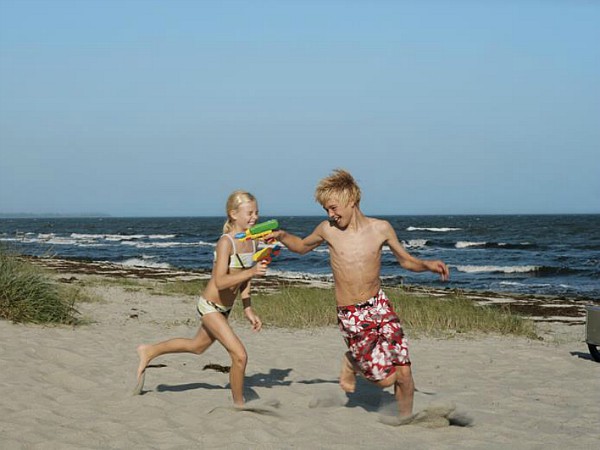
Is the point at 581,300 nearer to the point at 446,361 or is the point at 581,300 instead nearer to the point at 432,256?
the point at 446,361

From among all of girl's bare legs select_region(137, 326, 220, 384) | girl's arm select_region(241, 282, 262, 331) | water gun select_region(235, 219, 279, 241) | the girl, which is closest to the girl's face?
the girl

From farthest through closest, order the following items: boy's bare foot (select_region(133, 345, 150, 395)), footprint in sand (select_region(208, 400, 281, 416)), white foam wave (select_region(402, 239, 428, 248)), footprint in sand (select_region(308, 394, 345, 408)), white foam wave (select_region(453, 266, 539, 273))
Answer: white foam wave (select_region(402, 239, 428, 248)), white foam wave (select_region(453, 266, 539, 273)), boy's bare foot (select_region(133, 345, 150, 395)), footprint in sand (select_region(308, 394, 345, 408)), footprint in sand (select_region(208, 400, 281, 416))

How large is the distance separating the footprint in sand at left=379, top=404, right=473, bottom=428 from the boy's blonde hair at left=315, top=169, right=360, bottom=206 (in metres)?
1.69

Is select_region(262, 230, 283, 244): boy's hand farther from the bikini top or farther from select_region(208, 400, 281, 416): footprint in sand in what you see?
select_region(208, 400, 281, 416): footprint in sand

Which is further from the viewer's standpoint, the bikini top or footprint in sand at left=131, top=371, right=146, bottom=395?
footprint in sand at left=131, top=371, right=146, bottom=395

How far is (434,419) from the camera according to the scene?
18.4 feet

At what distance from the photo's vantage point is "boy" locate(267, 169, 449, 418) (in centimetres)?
539

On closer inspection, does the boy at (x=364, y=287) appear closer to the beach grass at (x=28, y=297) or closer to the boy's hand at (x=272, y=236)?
the boy's hand at (x=272, y=236)

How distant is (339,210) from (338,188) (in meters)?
0.18

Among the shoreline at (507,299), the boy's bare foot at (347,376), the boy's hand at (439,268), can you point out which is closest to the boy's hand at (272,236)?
the boy's bare foot at (347,376)

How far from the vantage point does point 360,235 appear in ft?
18.3

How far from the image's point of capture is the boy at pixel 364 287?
5387 mm

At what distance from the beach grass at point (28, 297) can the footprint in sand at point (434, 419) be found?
5413 mm

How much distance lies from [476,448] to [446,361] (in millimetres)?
3447
